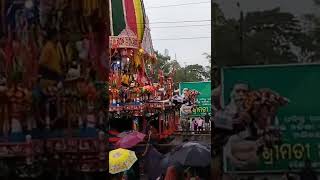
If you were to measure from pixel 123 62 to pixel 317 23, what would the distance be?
17412 millimetres

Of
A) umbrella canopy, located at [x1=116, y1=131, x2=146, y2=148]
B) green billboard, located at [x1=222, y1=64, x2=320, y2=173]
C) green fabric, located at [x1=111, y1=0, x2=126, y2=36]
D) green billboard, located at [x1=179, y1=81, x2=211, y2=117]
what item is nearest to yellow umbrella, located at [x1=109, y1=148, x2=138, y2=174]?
umbrella canopy, located at [x1=116, y1=131, x2=146, y2=148]

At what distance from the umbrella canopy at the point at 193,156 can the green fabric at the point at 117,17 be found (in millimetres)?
14262

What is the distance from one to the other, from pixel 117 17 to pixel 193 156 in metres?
15.4

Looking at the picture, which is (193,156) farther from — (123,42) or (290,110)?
(123,42)

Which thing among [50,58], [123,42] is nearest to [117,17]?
[123,42]

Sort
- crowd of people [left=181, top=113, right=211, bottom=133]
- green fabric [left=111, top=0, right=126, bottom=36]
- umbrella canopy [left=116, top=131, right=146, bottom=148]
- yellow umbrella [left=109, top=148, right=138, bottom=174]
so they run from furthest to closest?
crowd of people [left=181, top=113, right=211, bottom=133] → green fabric [left=111, top=0, right=126, bottom=36] → umbrella canopy [left=116, top=131, right=146, bottom=148] → yellow umbrella [left=109, top=148, right=138, bottom=174]

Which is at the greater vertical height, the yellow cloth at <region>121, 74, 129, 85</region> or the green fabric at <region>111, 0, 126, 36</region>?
the green fabric at <region>111, 0, 126, 36</region>

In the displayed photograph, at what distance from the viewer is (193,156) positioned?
734 centimetres

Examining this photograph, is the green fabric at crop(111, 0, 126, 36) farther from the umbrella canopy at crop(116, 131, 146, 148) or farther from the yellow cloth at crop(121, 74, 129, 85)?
the umbrella canopy at crop(116, 131, 146, 148)

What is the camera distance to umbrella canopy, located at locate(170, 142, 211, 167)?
A: 727 centimetres

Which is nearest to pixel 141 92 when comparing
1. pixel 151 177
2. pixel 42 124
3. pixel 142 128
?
pixel 142 128

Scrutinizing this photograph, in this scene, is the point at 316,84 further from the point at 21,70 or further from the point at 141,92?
the point at 141,92

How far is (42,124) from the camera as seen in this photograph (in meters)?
4.86

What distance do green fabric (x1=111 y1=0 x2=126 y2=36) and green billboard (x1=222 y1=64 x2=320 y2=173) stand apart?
57.6 ft
